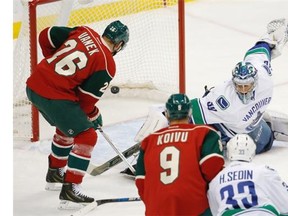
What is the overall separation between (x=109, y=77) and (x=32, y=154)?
1005 millimetres

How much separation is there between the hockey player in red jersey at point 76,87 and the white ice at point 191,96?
20 centimetres

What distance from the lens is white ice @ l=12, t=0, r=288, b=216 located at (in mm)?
3916

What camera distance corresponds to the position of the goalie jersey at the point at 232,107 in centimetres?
401

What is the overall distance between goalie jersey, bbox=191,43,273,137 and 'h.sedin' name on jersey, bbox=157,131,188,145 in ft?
4.22

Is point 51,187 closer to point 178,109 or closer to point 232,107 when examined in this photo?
point 232,107

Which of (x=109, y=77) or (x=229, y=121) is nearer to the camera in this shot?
(x=109, y=77)

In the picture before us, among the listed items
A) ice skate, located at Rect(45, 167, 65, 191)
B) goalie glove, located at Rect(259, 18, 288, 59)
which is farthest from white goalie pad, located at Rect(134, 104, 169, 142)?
goalie glove, located at Rect(259, 18, 288, 59)

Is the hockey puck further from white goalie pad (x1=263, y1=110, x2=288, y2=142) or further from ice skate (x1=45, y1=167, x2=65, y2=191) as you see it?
ice skate (x1=45, y1=167, x2=65, y2=191)

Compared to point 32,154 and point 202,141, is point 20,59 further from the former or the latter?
point 202,141

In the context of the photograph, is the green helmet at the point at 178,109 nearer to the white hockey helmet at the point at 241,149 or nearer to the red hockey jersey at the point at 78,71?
the white hockey helmet at the point at 241,149

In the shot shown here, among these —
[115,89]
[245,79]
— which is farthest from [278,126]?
[115,89]

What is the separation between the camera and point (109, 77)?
3.67m

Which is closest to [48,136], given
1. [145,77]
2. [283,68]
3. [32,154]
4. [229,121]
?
[32,154]

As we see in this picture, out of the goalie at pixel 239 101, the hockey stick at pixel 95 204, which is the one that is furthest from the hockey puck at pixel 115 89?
the hockey stick at pixel 95 204
